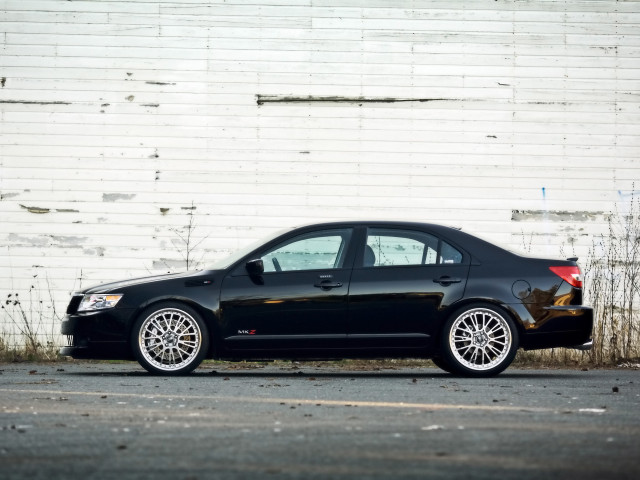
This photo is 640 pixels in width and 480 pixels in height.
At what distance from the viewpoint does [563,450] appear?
637 cm

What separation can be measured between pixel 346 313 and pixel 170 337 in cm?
171

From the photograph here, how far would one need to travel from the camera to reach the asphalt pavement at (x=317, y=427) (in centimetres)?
579

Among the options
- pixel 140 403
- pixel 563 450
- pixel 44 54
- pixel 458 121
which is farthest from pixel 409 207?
pixel 563 450

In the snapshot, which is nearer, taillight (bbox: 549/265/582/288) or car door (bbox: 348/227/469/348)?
car door (bbox: 348/227/469/348)

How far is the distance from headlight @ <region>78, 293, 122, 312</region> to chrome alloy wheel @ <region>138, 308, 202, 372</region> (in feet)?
1.29

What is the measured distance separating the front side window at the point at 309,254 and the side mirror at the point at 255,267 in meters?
0.18

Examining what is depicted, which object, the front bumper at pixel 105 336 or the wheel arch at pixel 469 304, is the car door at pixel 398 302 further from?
the front bumper at pixel 105 336

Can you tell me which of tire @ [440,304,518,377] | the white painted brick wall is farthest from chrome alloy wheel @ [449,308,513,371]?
the white painted brick wall

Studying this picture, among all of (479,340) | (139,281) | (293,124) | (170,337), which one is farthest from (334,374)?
(293,124)

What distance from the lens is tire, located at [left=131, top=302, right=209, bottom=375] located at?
38.5ft

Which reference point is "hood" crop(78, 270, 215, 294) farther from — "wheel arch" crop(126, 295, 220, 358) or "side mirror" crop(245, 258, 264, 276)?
"side mirror" crop(245, 258, 264, 276)

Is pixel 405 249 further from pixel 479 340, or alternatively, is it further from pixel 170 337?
pixel 170 337

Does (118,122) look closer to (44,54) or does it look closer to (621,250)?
(44,54)

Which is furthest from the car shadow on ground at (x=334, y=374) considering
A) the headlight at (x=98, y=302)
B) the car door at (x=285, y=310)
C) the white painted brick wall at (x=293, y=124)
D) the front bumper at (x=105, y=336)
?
the white painted brick wall at (x=293, y=124)
